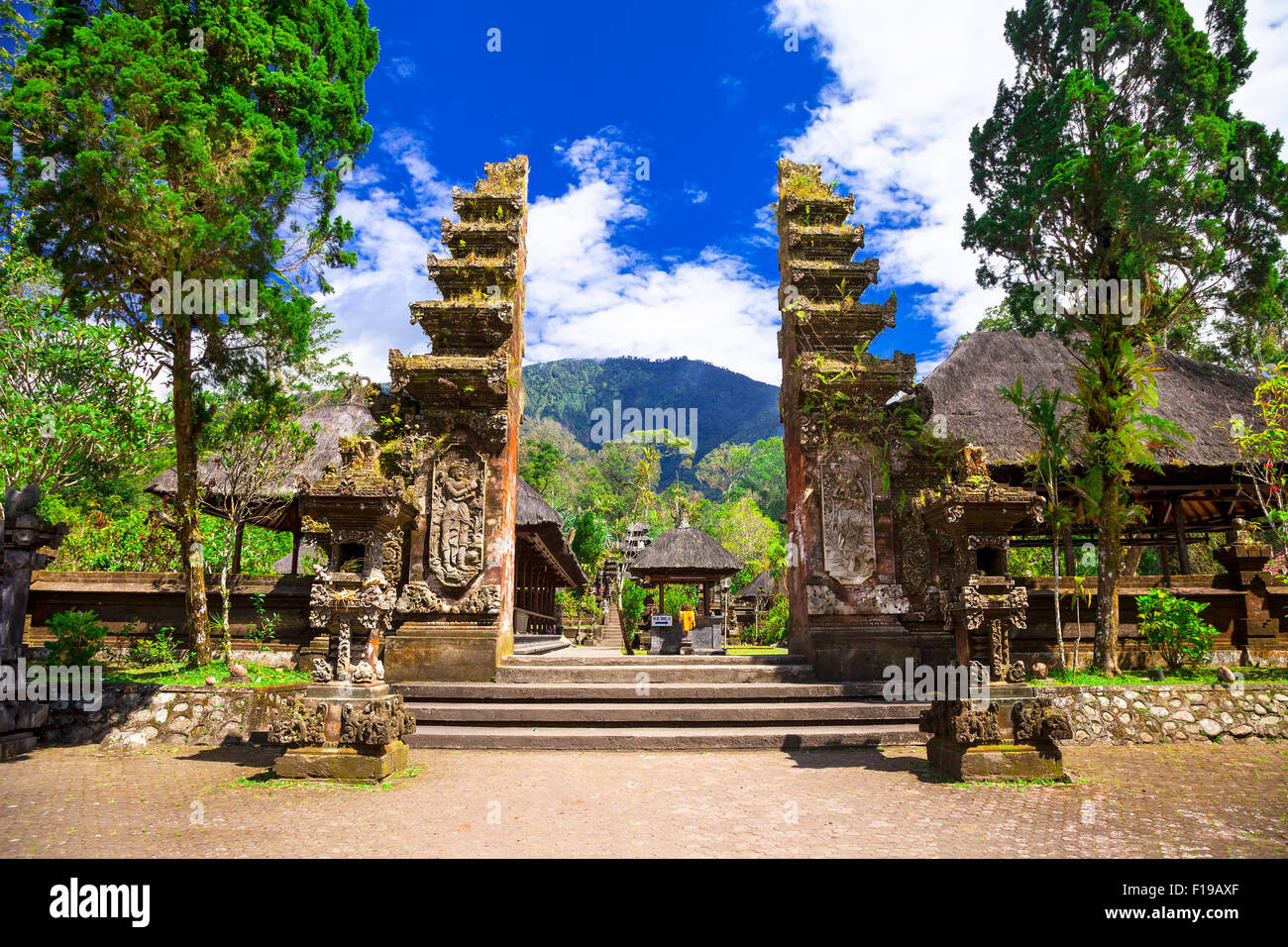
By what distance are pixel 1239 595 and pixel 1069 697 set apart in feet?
19.6

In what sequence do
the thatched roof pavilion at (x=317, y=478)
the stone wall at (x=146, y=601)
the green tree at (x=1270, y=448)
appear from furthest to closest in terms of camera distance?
the thatched roof pavilion at (x=317, y=478)
the green tree at (x=1270, y=448)
the stone wall at (x=146, y=601)

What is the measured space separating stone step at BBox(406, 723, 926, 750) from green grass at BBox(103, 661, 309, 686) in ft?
8.17

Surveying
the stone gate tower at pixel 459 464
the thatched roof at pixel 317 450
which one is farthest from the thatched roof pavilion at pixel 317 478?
the stone gate tower at pixel 459 464

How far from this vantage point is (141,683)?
846 cm

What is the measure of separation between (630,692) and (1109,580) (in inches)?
293

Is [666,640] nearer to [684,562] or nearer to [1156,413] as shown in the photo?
[684,562]

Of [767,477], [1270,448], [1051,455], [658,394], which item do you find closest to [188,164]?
[1051,455]

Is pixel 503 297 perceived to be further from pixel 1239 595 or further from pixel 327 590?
pixel 1239 595

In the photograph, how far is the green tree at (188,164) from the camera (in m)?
7.99

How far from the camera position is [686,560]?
20188 millimetres

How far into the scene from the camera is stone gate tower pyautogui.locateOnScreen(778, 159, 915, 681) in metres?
9.39

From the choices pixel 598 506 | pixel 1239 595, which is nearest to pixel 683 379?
pixel 598 506

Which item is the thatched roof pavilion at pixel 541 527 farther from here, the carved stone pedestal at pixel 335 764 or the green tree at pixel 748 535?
the green tree at pixel 748 535

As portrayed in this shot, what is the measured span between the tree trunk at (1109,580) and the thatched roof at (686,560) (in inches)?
418
